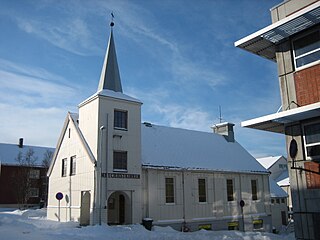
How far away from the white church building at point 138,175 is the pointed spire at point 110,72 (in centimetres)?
8

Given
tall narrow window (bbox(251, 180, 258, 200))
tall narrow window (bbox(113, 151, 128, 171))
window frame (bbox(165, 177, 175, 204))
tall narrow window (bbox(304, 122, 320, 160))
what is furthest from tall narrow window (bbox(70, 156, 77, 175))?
tall narrow window (bbox(304, 122, 320, 160))

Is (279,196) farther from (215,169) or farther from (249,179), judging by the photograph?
(215,169)

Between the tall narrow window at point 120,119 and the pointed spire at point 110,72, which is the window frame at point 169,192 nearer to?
the tall narrow window at point 120,119

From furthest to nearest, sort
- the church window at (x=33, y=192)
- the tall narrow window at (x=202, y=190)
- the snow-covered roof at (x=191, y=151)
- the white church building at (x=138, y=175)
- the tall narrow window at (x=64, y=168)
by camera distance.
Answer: the church window at (x=33, y=192) < the tall narrow window at (x=64, y=168) < the tall narrow window at (x=202, y=190) < the snow-covered roof at (x=191, y=151) < the white church building at (x=138, y=175)

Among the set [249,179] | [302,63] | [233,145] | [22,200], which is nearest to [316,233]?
[302,63]

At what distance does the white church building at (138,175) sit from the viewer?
22.7 m

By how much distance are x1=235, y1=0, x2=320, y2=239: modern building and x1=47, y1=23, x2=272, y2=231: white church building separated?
1252 centimetres

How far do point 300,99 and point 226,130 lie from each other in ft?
78.5

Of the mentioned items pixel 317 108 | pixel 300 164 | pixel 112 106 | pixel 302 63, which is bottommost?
pixel 300 164

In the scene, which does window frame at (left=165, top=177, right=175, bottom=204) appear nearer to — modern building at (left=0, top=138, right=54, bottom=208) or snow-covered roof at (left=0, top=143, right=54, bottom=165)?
modern building at (left=0, top=138, right=54, bottom=208)

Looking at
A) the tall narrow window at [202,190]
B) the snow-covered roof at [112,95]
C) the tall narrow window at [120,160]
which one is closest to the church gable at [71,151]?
the tall narrow window at [120,160]

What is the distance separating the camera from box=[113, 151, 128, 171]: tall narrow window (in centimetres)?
2288

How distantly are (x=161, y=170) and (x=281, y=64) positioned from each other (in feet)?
47.2

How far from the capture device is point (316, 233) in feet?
34.8
